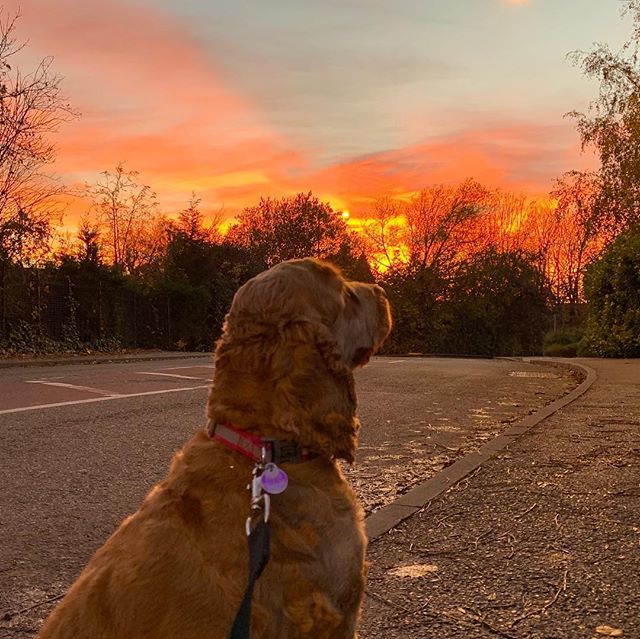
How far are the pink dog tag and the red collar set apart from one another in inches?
2.6

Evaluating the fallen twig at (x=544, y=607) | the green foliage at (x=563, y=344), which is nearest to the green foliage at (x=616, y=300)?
the green foliage at (x=563, y=344)

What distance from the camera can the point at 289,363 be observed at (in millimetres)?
2357

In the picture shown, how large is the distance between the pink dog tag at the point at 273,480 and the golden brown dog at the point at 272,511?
0.07m

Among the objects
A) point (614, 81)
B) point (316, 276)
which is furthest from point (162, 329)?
point (316, 276)

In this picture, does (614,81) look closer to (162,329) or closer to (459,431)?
(162,329)

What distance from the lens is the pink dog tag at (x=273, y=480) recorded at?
82.0 inches

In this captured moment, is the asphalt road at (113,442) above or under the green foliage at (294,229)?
under

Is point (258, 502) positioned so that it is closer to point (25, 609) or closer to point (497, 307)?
point (25, 609)

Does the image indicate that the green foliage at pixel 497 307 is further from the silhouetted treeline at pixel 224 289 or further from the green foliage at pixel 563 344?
the green foliage at pixel 563 344

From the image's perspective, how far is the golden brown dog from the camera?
1.94 metres

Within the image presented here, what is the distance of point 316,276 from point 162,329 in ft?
87.5

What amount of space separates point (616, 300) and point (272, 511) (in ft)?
75.2

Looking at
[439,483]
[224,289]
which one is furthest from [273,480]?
[224,289]

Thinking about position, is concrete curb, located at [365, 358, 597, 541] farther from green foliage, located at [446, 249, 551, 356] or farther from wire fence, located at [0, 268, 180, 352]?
green foliage, located at [446, 249, 551, 356]
